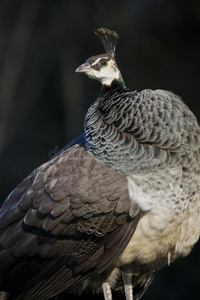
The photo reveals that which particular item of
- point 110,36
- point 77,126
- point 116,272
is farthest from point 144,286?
point 77,126

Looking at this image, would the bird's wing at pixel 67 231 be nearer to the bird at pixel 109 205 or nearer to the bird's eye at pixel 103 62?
the bird at pixel 109 205

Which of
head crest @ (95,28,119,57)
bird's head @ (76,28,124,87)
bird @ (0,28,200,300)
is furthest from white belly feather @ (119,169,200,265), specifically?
head crest @ (95,28,119,57)

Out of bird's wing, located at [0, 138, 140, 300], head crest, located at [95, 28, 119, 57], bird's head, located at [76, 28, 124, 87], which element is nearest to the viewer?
bird's wing, located at [0, 138, 140, 300]

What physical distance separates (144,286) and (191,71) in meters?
2.57

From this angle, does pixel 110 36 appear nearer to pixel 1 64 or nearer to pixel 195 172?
pixel 195 172

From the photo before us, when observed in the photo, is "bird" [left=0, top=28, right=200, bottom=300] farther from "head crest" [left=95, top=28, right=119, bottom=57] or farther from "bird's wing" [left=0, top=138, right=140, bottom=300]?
"head crest" [left=95, top=28, right=119, bottom=57]

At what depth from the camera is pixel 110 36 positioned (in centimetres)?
280

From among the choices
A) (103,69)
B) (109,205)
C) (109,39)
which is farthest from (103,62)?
(109,205)

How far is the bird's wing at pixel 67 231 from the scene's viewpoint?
7.99 feet

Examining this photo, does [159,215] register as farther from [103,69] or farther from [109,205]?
[103,69]

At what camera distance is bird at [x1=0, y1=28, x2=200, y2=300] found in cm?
245

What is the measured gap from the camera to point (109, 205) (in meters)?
2.43

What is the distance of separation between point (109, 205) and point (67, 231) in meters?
0.23

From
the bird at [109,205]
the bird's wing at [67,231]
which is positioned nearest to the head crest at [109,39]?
the bird at [109,205]
